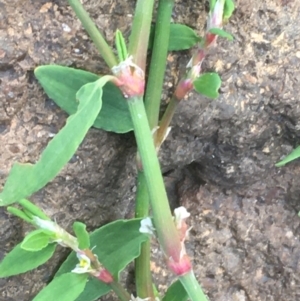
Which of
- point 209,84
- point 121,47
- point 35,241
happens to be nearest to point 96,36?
point 121,47

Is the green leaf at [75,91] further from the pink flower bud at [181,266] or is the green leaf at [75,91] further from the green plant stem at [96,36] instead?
the pink flower bud at [181,266]

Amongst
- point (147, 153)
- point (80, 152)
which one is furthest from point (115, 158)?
point (147, 153)

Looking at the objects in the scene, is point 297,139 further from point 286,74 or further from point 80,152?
point 80,152

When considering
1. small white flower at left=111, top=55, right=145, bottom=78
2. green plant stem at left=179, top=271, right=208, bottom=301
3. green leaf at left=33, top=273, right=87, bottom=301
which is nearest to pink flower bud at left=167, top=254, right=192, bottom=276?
green plant stem at left=179, top=271, right=208, bottom=301

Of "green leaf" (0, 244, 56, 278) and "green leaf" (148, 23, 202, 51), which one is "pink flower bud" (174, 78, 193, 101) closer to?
"green leaf" (148, 23, 202, 51)

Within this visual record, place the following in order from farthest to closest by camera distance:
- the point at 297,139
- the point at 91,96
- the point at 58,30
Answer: the point at 297,139, the point at 58,30, the point at 91,96
